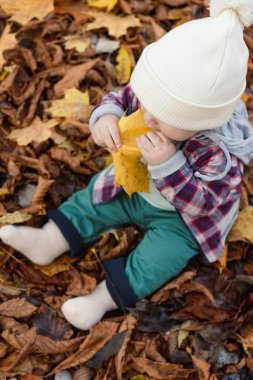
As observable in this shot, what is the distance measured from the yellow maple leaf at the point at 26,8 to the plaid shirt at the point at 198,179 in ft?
3.00

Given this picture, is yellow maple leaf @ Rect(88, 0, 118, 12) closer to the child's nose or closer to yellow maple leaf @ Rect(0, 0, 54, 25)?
yellow maple leaf @ Rect(0, 0, 54, 25)

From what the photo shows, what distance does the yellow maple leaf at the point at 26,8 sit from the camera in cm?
243

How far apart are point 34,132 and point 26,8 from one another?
28.5 inches

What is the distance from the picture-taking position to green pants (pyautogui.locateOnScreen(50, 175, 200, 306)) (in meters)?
1.86

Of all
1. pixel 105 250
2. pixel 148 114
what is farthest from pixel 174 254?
pixel 148 114

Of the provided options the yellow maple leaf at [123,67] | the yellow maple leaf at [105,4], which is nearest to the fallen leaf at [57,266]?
the yellow maple leaf at [123,67]

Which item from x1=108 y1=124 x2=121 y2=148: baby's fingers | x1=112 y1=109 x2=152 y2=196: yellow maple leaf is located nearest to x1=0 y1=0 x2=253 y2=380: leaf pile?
x1=112 y1=109 x2=152 y2=196: yellow maple leaf

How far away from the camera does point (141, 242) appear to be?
76.5 inches

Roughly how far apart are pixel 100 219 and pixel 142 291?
35 centimetres

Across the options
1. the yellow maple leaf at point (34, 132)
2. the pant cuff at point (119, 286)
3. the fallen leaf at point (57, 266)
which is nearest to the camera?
the pant cuff at point (119, 286)

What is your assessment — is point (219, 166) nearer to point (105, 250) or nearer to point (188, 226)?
point (188, 226)

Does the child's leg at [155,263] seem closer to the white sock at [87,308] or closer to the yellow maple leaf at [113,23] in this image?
the white sock at [87,308]

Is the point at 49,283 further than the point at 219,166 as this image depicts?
Yes

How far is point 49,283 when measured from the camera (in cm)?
194
